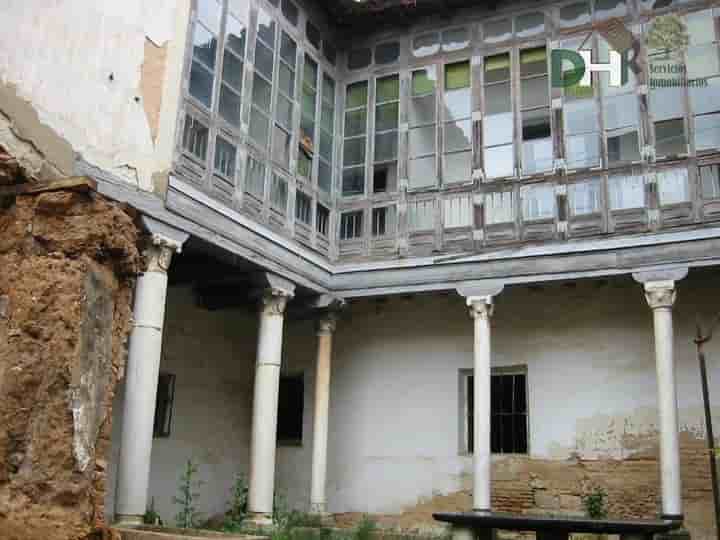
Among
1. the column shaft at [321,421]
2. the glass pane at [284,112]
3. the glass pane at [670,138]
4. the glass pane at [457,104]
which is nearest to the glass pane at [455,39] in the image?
the glass pane at [457,104]

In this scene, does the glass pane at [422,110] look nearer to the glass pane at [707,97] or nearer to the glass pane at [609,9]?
the glass pane at [609,9]

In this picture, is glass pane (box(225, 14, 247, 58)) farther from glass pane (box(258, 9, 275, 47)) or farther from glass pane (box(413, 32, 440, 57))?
glass pane (box(413, 32, 440, 57))

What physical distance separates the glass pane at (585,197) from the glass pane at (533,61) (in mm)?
2226

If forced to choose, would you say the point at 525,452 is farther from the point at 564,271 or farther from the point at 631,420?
the point at 564,271

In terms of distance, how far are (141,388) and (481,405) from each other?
17.4 feet

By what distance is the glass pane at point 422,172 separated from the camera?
1345 cm

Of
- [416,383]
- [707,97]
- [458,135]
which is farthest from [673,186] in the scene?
[416,383]

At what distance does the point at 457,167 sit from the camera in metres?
13.4

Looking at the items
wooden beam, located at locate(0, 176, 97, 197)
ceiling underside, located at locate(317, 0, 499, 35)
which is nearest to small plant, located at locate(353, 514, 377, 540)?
wooden beam, located at locate(0, 176, 97, 197)

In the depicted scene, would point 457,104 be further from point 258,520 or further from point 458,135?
point 258,520

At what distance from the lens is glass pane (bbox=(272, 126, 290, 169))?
12.4 metres

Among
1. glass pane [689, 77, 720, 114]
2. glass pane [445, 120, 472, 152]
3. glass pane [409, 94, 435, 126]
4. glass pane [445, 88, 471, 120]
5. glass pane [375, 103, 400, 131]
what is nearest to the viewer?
glass pane [689, 77, 720, 114]

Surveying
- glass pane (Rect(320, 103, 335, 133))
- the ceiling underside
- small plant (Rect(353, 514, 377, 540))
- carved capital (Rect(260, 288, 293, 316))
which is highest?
the ceiling underside

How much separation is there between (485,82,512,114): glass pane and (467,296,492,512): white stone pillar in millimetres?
3359
